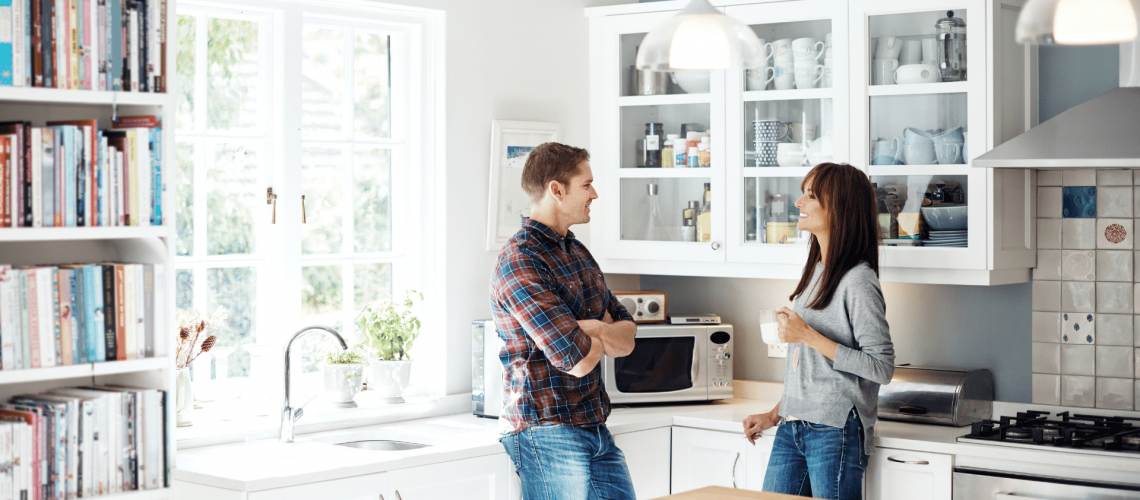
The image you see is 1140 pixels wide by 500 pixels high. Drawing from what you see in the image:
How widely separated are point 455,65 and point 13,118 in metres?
1.44

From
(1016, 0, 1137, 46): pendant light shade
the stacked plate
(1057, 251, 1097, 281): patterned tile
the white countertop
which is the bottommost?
the white countertop

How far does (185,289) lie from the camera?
3.02m

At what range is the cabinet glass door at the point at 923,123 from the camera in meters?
3.06

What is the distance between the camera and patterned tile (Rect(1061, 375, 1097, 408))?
127 inches

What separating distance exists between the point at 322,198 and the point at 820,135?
5.13 feet

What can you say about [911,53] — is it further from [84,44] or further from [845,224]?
[84,44]

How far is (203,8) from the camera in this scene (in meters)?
3.00

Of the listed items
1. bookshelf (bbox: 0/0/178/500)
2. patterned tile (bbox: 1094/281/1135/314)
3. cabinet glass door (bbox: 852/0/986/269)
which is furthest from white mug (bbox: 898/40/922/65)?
bookshelf (bbox: 0/0/178/500)

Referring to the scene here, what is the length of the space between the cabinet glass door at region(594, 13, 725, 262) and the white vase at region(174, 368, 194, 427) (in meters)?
1.48

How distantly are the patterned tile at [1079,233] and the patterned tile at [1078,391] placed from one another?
40 cm

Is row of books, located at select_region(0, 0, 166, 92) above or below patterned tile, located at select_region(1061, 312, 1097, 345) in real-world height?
above

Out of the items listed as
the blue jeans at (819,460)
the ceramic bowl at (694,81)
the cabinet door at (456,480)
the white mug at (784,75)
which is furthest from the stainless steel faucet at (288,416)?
the white mug at (784,75)

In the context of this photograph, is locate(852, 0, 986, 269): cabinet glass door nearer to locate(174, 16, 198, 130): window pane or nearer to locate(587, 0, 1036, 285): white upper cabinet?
locate(587, 0, 1036, 285): white upper cabinet

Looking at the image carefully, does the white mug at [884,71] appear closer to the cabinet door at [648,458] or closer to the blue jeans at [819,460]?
the blue jeans at [819,460]
